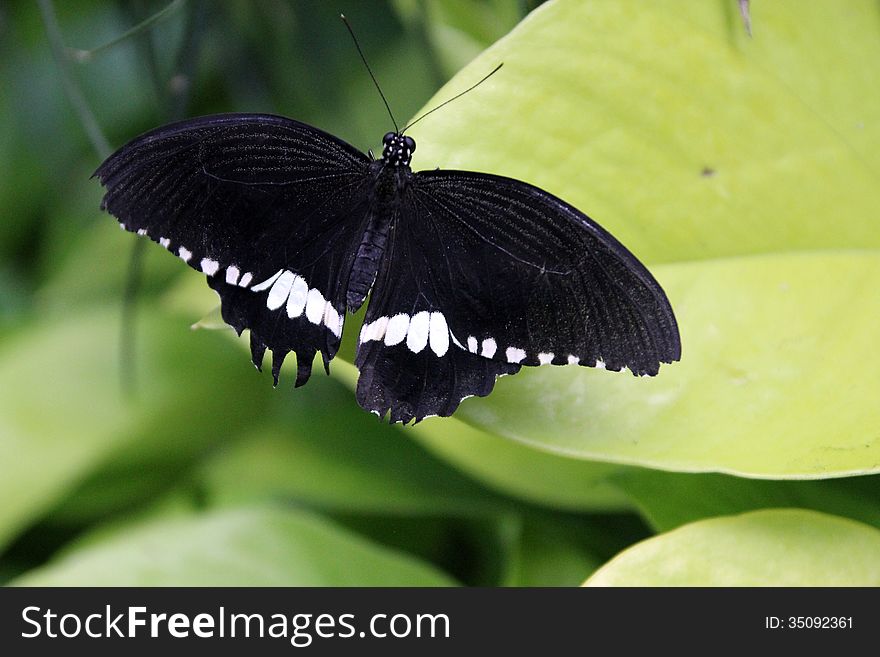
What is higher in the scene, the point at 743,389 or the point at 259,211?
the point at 259,211

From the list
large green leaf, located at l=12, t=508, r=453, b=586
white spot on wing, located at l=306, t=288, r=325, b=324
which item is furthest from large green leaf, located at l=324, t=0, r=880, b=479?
large green leaf, located at l=12, t=508, r=453, b=586

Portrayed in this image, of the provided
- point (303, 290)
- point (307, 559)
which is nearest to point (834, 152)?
point (303, 290)

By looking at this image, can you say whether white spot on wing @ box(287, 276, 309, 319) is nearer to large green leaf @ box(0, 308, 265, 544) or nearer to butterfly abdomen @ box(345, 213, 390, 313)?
butterfly abdomen @ box(345, 213, 390, 313)

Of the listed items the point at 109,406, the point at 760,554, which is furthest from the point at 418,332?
the point at 109,406

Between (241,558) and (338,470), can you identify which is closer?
(241,558)

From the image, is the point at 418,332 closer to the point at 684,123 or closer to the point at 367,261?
the point at 367,261
